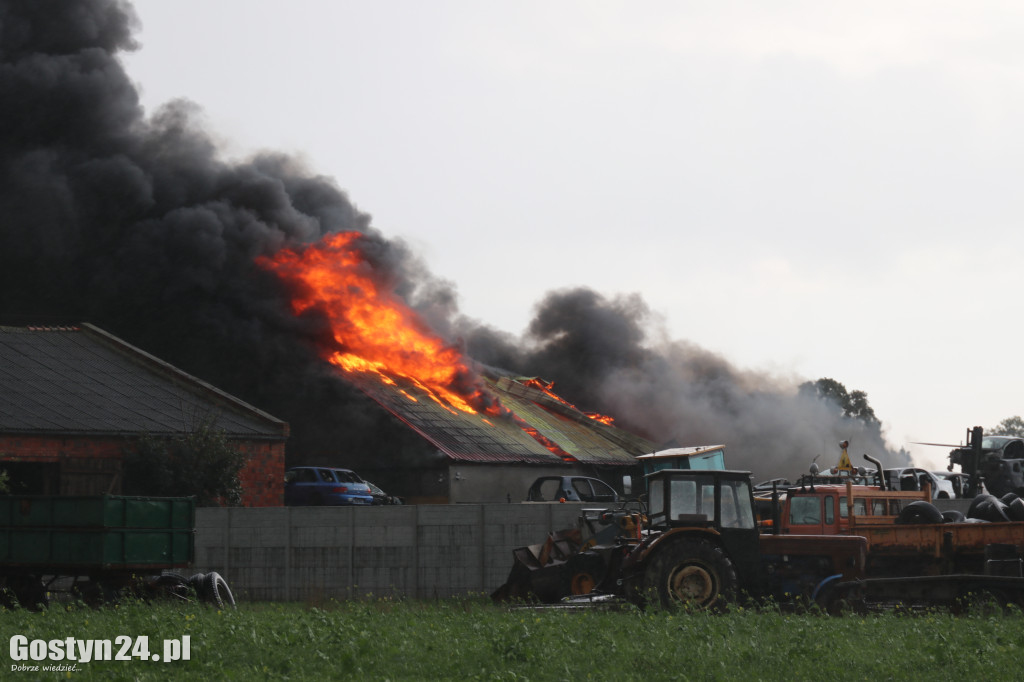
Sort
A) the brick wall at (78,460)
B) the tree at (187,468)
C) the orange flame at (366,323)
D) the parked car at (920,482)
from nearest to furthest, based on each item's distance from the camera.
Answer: the brick wall at (78,460)
the tree at (187,468)
the parked car at (920,482)
the orange flame at (366,323)

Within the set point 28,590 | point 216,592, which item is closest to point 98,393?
point 28,590

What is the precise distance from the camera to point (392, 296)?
47250 millimetres

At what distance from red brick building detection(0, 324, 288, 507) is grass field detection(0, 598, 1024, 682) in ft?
50.7

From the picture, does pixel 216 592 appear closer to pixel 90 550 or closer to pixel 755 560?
pixel 90 550

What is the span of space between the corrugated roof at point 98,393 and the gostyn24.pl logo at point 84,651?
18.2 m

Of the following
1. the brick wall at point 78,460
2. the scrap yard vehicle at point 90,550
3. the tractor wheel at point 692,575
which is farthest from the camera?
the brick wall at point 78,460

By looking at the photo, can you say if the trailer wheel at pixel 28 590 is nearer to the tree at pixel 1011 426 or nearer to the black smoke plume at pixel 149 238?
the black smoke plume at pixel 149 238

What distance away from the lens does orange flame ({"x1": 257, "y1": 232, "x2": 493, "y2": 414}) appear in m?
44.4

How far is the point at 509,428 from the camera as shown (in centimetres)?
4628

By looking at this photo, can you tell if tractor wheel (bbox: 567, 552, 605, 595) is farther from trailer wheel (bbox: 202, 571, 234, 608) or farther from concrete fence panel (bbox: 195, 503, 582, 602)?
trailer wheel (bbox: 202, 571, 234, 608)

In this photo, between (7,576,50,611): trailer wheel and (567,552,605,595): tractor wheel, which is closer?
(7,576,50,611): trailer wheel

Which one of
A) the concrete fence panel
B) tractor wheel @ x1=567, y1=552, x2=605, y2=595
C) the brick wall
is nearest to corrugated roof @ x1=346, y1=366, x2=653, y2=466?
the brick wall

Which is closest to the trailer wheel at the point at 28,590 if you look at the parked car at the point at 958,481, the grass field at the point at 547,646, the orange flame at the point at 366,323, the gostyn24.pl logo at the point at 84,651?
the grass field at the point at 547,646

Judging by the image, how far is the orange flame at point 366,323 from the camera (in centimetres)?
4438
